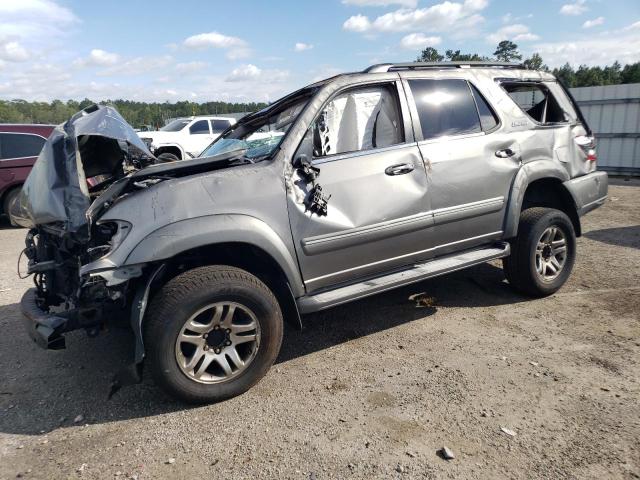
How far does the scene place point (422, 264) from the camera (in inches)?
147

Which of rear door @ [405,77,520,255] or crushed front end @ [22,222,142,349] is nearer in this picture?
crushed front end @ [22,222,142,349]

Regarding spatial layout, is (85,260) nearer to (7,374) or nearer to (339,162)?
(7,374)

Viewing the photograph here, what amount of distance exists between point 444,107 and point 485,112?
0.46m

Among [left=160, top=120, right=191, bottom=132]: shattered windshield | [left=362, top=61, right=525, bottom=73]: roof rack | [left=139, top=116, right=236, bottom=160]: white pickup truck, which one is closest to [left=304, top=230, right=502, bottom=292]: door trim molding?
[left=362, top=61, right=525, bottom=73]: roof rack

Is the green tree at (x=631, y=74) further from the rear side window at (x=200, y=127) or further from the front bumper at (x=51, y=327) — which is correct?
the front bumper at (x=51, y=327)

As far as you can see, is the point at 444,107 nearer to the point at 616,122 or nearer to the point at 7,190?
the point at 7,190

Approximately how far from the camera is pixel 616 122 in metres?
12.0

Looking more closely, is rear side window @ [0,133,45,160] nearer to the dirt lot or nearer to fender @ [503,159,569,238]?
the dirt lot

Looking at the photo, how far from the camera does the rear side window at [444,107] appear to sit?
3.71 meters

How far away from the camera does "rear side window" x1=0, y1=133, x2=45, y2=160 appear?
8734 mm

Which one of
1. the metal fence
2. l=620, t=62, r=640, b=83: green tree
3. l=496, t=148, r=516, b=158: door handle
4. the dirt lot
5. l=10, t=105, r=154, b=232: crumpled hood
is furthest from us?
l=620, t=62, r=640, b=83: green tree

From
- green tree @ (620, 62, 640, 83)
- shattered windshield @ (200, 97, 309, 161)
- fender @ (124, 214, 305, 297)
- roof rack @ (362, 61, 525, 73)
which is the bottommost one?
fender @ (124, 214, 305, 297)

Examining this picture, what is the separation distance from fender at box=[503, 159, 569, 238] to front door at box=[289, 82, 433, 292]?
903 millimetres

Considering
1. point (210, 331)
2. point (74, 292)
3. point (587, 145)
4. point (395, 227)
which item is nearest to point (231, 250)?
point (210, 331)
